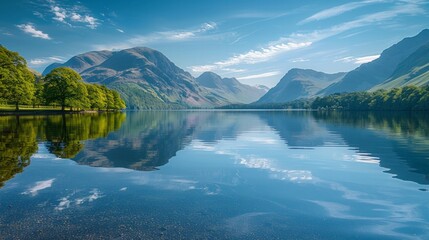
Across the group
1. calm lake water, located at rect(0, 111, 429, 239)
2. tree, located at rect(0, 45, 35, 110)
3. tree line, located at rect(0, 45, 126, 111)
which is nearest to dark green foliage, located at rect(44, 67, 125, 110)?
tree line, located at rect(0, 45, 126, 111)

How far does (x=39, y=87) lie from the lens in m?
154

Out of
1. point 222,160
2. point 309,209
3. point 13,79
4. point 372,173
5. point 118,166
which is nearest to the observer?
point 309,209

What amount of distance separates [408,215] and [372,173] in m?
10.8

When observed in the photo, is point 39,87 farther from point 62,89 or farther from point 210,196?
point 210,196

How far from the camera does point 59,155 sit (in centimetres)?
3247

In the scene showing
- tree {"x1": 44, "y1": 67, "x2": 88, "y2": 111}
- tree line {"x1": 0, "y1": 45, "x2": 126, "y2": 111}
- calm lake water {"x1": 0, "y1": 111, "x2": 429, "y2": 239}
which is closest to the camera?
calm lake water {"x1": 0, "y1": 111, "x2": 429, "y2": 239}

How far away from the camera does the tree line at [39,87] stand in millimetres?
111812

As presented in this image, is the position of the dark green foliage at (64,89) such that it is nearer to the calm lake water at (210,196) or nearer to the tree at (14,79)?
the tree at (14,79)

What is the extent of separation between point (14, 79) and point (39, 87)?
146 feet

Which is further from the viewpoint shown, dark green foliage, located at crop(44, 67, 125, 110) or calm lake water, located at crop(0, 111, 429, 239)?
dark green foliage, located at crop(44, 67, 125, 110)

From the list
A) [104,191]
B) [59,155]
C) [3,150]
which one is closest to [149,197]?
[104,191]

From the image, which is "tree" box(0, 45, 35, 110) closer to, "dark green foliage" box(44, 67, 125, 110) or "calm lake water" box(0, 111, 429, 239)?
"dark green foliage" box(44, 67, 125, 110)

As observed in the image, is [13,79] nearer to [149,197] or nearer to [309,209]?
[149,197]

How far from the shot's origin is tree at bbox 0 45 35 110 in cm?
10931
